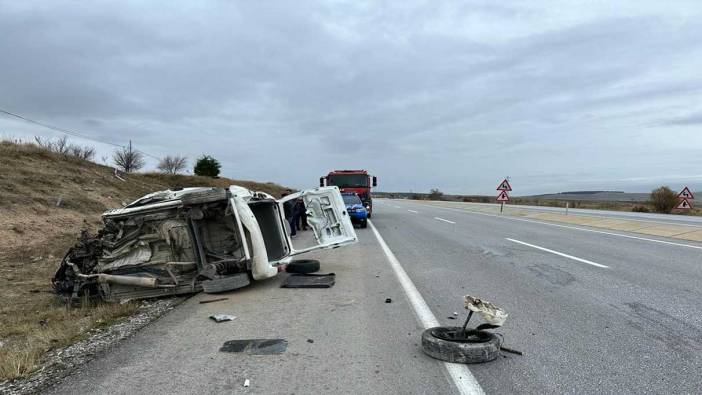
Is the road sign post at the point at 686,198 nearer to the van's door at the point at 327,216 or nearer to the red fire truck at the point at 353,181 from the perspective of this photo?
the red fire truck at the point at 353,181

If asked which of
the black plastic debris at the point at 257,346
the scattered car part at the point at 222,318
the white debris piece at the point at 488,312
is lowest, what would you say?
the scattered car part at the point at 222,318

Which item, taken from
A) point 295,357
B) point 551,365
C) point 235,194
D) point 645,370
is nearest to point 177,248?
point 235,194

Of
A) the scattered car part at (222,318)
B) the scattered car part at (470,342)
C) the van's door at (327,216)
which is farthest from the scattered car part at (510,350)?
the van's door at (327,216)

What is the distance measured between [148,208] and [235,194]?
1.35m

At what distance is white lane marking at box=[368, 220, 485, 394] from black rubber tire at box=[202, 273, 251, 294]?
8.29 ft

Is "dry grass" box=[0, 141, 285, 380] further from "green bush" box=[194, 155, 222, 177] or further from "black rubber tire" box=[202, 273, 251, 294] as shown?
"green bush" box=[194, 155, 222, 177]

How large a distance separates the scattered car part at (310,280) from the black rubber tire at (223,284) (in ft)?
2.53

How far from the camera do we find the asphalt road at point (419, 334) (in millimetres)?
3789

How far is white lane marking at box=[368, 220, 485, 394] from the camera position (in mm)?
3672

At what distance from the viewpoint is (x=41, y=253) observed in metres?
11.1

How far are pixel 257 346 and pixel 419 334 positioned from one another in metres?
1.66

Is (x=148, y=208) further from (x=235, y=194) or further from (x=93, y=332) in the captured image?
(x=93, y=332)

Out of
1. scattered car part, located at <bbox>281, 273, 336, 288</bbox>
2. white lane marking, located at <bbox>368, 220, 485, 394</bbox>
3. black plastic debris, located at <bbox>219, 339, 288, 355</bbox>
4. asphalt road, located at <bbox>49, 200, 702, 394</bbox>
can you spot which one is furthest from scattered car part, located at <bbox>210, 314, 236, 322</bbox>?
white lane marking, located at <bbox>368, 220, 485, 394</bbox>

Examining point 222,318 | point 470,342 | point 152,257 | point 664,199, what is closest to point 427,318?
point 470,342
